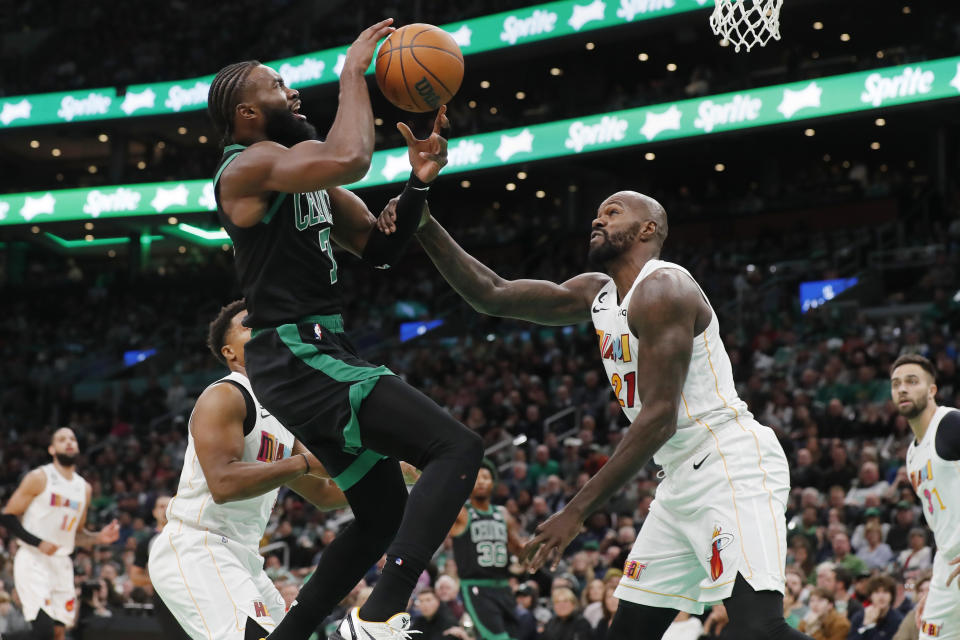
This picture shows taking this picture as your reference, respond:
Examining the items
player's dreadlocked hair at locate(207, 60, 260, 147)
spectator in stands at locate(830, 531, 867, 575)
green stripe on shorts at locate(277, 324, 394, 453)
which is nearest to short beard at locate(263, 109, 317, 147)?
player's dreadlocked hair at locate(207, 60, 260, 147)

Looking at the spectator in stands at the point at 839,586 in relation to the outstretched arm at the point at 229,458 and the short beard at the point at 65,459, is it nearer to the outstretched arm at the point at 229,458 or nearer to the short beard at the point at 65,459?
the outstretched arm at the point at 229,458

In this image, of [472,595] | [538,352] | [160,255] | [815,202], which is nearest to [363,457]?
[472,595]

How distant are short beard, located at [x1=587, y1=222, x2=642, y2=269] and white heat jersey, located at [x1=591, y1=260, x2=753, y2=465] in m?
0.16

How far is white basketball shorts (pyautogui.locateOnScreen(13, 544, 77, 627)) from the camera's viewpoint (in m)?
10.5

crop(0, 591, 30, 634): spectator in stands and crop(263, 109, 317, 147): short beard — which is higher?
crop(263, 109, 317, 147): short beard

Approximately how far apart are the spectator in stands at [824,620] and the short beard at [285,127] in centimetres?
647

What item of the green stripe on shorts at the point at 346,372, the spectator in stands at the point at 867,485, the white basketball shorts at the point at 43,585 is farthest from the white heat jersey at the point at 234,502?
the spectator in stands at the point at 867,485

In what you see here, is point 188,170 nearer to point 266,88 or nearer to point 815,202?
point 815,202

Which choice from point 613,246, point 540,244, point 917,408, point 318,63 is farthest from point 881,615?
point 318,63

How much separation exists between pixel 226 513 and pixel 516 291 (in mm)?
1731

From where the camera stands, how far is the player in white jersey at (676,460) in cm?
449

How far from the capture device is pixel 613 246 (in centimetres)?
520

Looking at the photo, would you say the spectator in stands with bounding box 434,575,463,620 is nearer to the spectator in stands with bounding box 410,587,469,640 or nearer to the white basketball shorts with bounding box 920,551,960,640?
the spectator in stands with bounding box 410,587,469,640

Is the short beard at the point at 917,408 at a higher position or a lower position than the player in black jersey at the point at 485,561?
higher
